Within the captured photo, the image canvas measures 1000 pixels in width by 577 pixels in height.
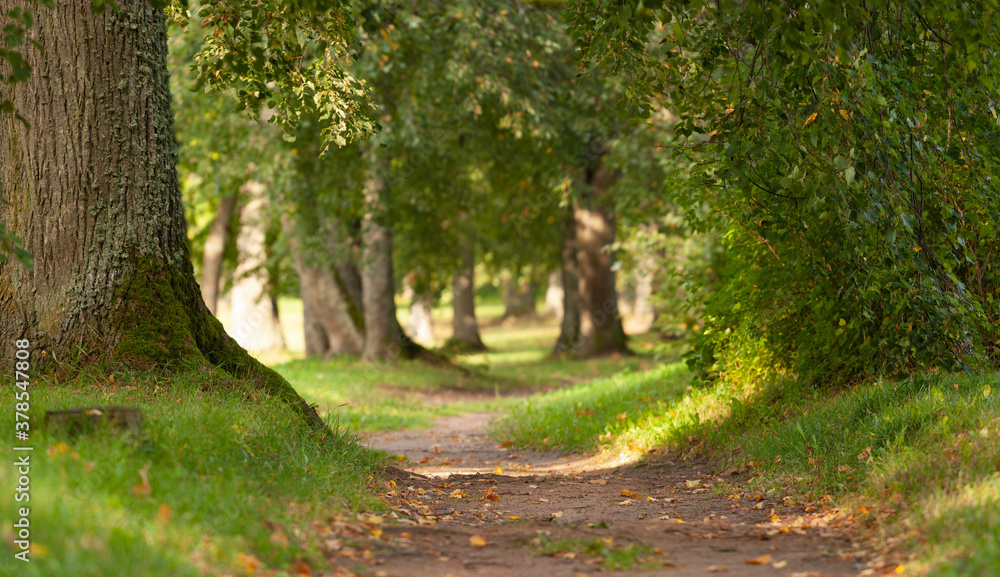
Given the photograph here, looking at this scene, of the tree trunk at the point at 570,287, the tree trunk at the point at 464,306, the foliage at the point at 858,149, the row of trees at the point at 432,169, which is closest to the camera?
the foliage at the point at 858,149

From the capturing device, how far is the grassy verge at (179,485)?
3.25 m

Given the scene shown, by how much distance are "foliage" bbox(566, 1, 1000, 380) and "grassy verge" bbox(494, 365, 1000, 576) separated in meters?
0.35

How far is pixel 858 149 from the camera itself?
5238 millimetres

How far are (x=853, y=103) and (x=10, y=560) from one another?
16.3 ft

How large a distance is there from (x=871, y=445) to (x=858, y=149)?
6.15 feet

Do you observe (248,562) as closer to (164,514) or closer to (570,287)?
(164,514)

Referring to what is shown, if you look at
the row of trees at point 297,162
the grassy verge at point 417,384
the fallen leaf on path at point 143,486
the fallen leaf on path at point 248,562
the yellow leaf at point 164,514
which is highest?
the row of trees at point 297,162

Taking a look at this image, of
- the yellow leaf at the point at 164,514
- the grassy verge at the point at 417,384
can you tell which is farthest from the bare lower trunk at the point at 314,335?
the yellow leaf at the point at 164,514

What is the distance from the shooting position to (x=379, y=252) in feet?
54.7

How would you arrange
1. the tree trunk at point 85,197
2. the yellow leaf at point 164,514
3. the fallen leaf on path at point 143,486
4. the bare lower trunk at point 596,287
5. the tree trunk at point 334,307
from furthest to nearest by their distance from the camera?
the bare lower trunk at point 596,287, the tree trunk at point 334,307, the tree trunk at point 85,197, the fallen leaf on path at point 143,486, the yellow leaf at point 164,514

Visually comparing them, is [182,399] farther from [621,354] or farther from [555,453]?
[621,354]

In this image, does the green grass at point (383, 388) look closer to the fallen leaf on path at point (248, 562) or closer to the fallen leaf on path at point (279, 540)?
the fallen leaf on path at point (279, 540)

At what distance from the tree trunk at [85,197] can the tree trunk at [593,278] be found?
603 inches

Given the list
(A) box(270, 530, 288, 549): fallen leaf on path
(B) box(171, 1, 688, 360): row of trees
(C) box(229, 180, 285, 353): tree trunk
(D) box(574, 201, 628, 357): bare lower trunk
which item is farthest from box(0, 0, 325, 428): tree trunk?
(D) box(574, 201, 628, 357): bare lower trunk
